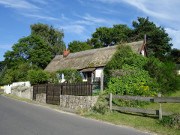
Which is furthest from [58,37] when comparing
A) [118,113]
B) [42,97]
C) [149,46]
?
[118,113]

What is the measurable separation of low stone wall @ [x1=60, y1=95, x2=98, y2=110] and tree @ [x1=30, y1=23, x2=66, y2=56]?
3496 centimetres

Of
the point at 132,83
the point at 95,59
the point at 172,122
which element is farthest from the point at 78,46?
the point at 172,122

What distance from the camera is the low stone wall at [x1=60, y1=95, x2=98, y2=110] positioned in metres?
11.0

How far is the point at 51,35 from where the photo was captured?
47844 millimetres

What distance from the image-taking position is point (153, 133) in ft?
20.7

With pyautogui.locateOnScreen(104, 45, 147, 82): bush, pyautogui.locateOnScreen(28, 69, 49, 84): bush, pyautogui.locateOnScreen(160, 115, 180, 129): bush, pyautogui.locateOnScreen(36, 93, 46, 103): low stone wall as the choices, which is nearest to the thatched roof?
pyautogui.locateOnScreen(28, 69, 49, 84): bush

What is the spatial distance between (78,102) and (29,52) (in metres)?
33.2

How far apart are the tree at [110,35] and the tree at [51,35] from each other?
899cm

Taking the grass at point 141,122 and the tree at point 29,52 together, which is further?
the tree at point 29,52

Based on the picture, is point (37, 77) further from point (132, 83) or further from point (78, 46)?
point (78, 46)

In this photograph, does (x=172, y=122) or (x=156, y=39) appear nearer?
(x=172, y=122)

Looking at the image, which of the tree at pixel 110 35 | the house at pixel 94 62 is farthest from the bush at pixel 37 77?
the tree at pixel 110 35

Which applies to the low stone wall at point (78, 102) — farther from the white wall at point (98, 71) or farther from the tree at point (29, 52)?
the tree at point (29, 52)

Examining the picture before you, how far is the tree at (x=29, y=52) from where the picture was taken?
136 ft
